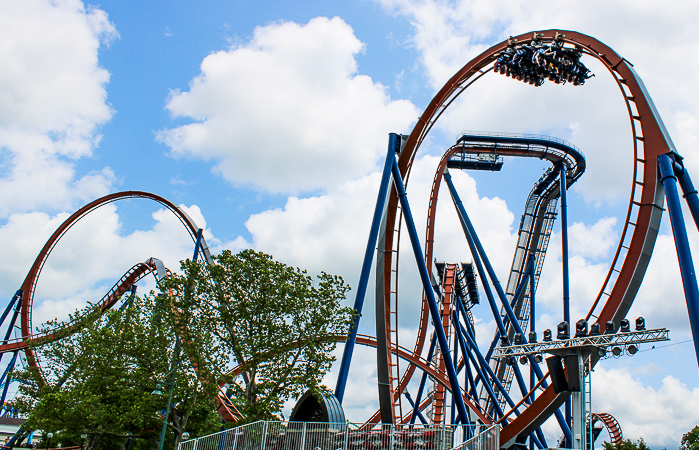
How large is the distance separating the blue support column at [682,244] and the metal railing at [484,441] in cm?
419

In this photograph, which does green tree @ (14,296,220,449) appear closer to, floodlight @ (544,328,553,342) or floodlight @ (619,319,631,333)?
floodlight @ (544,328,553,342)

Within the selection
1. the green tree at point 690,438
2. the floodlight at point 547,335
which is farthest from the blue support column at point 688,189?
the green tree at point 690,438

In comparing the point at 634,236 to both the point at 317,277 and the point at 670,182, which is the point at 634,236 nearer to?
the point at 670,182

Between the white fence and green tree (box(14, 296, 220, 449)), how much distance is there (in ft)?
10.9

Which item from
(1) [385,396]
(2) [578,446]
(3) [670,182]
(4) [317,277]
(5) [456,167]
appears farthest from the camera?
(5) [456,167]

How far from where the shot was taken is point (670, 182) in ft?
38.0

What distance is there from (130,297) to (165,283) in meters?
10.9

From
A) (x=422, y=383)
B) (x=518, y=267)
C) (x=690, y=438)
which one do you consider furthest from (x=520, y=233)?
(x=690, y=438)

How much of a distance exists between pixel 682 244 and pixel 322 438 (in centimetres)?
874

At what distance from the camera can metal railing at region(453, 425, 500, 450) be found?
1038 centimetres

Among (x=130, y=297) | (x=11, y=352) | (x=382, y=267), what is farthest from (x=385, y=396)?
(x=11, y=352)

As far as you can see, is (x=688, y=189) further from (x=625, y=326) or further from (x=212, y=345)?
(x=212, y=345)

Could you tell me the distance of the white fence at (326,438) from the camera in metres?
11.7

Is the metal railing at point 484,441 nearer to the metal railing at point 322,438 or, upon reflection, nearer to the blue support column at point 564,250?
the metal railing at point 322,438
